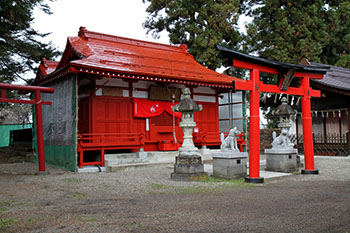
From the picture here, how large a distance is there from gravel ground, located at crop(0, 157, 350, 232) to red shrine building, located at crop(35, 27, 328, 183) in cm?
299

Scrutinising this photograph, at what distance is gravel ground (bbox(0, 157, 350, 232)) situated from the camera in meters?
4.26

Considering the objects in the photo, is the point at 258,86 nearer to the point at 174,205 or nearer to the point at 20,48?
the point at 174,205

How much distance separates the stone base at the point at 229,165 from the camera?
871 centimetres

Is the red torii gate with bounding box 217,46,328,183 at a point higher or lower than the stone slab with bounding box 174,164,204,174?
higher

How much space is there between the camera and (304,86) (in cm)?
992

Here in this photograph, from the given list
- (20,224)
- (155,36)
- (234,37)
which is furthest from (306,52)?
(20,224)

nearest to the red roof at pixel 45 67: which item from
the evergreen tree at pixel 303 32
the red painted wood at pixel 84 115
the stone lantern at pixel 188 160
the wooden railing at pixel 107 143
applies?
the red painted wood at pixel 84 115

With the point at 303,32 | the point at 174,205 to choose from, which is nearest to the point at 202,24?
the point at 303,32

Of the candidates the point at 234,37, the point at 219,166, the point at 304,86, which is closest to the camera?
the point at 219,166

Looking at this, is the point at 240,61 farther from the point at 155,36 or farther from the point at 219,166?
the point at 155,36

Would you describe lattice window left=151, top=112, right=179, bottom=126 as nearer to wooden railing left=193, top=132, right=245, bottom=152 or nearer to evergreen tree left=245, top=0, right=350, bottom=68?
wooden railing left=193, top=132, right=245, bottom=152

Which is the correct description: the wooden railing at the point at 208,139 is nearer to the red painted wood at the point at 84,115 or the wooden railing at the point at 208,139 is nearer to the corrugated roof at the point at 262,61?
the red painted wood at the point at 84,115

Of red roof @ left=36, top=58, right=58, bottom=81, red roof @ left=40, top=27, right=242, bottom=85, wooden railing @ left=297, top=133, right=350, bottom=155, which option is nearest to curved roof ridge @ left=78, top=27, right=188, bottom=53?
red roof @ left=40, top=27, right=242, bottom=85

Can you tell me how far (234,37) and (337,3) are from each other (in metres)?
8.41
